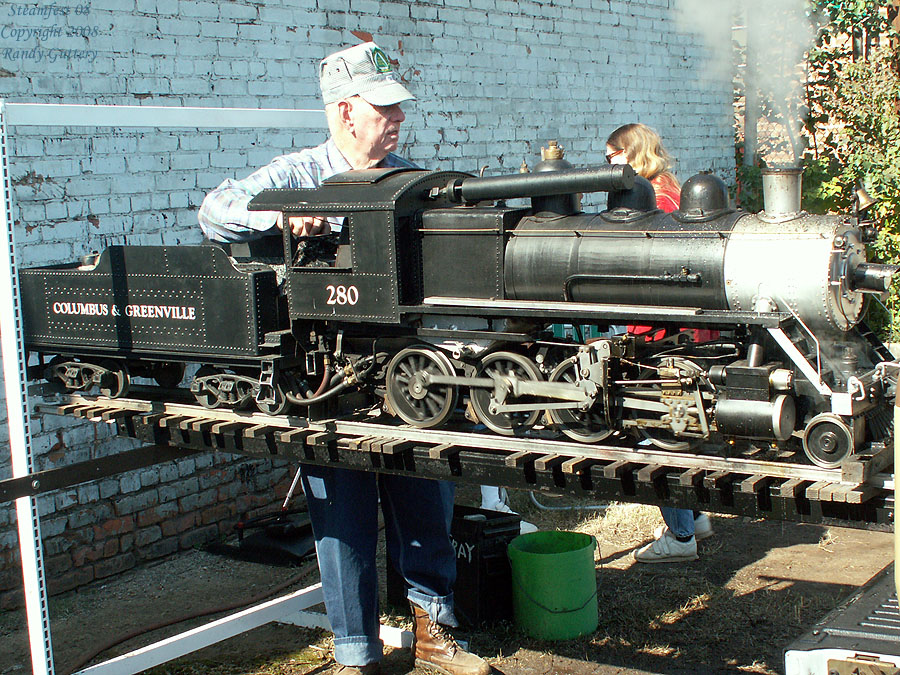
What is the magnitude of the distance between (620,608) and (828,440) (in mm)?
2846

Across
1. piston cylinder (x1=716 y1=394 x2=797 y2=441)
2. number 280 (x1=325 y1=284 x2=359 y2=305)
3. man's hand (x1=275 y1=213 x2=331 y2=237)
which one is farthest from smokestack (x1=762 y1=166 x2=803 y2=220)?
man's hand (x1=275 y1=213 x2=331 y2=237)

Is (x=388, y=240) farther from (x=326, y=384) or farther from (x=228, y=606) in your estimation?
(x=228, y=606)

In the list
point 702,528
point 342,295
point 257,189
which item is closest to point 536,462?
point 342,295

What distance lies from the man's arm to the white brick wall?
1996mm

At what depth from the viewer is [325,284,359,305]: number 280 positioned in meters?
4.42

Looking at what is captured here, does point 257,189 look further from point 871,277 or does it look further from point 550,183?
point 871,277

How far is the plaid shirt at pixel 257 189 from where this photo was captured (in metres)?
4.80

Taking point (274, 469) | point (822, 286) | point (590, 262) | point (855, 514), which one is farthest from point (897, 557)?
point (274, 469)

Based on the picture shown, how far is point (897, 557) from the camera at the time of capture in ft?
8.48

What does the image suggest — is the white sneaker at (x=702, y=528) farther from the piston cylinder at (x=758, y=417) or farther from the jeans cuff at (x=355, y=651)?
the piston cylinder at (x=758, y=417)

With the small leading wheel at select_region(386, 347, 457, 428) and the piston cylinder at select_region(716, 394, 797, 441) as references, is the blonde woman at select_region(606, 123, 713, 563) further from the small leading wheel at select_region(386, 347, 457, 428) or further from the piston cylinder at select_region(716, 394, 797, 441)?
the piston cylinder at select_region(716, 394, 797, 441)

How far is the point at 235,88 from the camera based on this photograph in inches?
A: 292

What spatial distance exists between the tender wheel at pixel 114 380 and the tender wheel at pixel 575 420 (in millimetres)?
2299

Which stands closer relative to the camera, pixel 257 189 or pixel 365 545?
pixel 257 189
